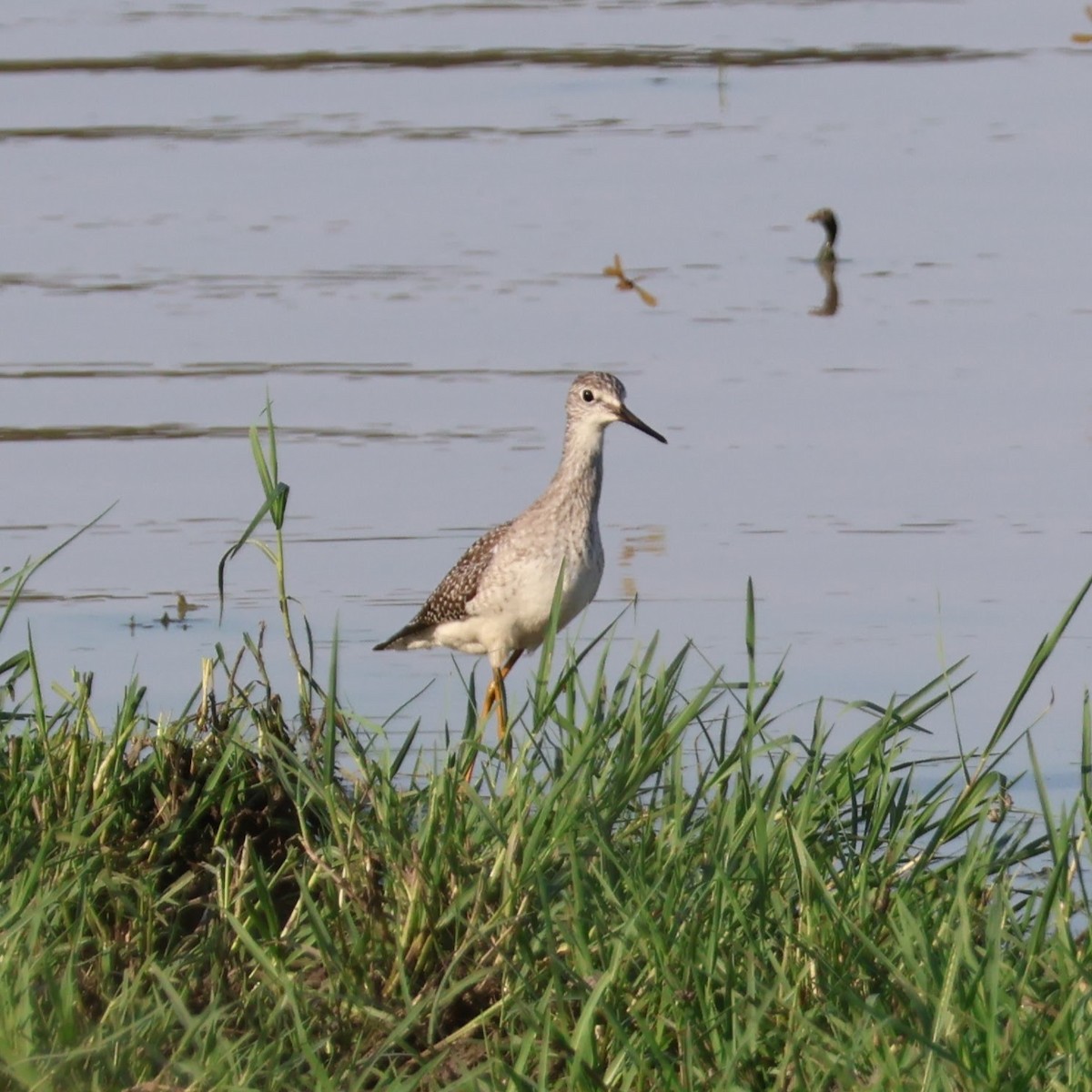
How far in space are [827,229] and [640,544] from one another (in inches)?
137

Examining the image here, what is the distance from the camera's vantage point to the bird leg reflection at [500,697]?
5351 millimetres

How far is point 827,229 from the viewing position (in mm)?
11109

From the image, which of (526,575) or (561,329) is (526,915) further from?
(561,329)

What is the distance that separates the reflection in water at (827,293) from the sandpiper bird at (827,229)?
0.13 feet

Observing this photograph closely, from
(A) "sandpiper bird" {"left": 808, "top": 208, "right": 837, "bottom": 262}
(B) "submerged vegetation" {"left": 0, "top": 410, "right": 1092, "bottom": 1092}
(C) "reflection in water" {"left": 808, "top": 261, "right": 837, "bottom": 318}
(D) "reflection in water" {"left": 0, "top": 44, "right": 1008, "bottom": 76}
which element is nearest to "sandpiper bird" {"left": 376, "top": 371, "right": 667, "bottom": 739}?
(B) "submerged vegetation" {"left": 0, "top": 410, "right": 1092, "bottom": 1092}

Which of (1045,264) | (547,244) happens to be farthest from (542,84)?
(1045,264)

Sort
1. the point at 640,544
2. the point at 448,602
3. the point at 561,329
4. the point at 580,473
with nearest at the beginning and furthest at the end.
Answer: the point at 448,602 → the point at 580,473 → the point at 640,544 → the point at 561,329

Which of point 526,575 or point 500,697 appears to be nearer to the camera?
point 500,697

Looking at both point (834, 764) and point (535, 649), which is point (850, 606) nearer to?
point (535, 649)

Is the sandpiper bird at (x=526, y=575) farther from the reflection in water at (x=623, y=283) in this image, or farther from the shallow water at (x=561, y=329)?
the reflection in water at (x=623, y=283)

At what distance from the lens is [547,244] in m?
11.5

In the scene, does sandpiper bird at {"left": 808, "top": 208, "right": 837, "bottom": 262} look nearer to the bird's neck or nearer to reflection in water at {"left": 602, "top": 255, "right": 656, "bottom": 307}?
reflection in water at {"left": 602, "top": 255, "right": 656, "bottom": 307}

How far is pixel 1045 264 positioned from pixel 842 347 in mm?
1379

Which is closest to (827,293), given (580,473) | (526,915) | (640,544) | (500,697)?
(640,544)
